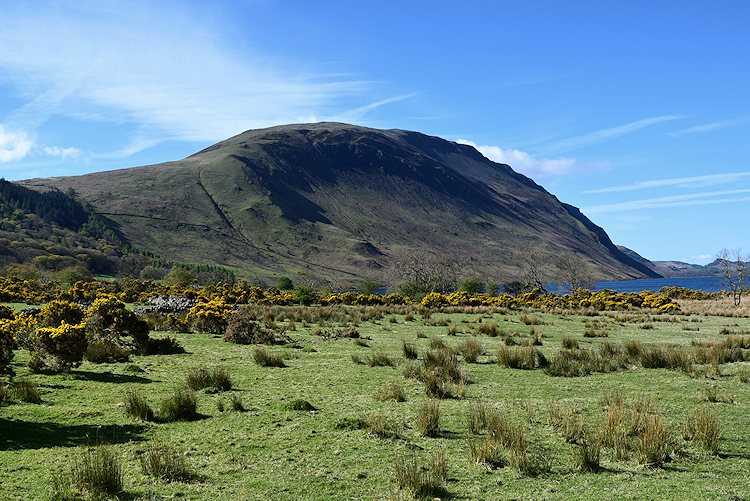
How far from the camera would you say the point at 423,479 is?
7.51 metres

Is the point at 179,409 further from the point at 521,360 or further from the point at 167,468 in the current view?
the point at 521,360

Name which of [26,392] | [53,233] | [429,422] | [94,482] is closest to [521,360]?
[429,422]

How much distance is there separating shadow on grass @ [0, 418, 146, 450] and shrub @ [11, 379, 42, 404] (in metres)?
1.64

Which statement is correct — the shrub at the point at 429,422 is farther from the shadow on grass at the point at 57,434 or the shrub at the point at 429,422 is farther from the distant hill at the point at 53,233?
the distant hill at the point at 53,233

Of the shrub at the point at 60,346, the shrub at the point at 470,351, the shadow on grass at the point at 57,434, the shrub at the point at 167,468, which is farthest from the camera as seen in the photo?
the shrub at the point at 470,351

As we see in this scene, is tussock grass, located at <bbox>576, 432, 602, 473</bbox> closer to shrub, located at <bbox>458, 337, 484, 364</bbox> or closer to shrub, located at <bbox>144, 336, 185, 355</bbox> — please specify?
shrub, located at <bbox>458, 337, 484, 364</bbox>

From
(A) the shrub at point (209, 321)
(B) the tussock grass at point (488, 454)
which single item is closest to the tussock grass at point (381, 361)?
(B) the tussock grass at point (488, 454)

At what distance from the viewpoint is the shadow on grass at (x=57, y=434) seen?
9.45m

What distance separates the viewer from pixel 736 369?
17.3 meters

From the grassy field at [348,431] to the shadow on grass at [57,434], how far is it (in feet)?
0.12

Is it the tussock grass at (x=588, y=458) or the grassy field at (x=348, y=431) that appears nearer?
the grassy field at (x=348, y=431)

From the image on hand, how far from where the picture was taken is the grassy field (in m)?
7.74

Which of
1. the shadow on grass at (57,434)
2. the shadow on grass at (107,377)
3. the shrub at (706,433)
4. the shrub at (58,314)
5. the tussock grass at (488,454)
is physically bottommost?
the shadow on grass at (107,377)

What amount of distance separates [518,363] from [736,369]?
6.66 m
